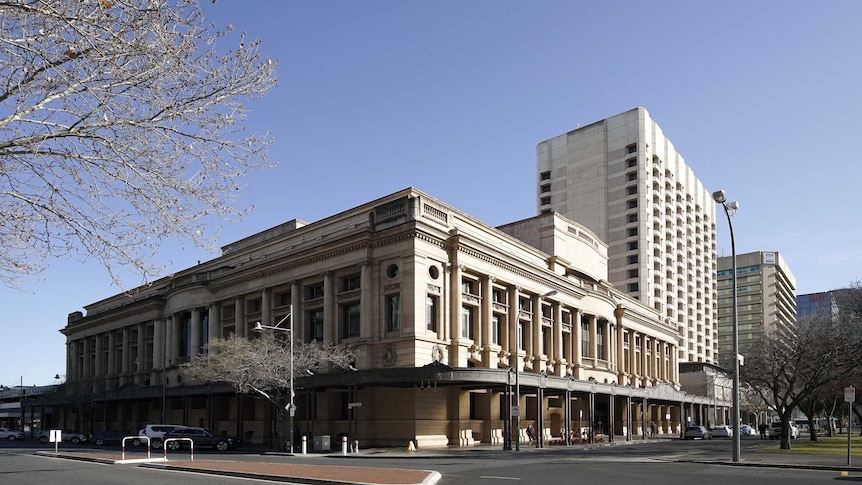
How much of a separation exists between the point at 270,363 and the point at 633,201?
79404mm

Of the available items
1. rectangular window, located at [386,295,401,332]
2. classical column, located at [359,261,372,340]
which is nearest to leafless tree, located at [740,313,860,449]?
rectangular window, located at [386,295,401,332]

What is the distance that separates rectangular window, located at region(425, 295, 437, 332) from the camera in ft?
174

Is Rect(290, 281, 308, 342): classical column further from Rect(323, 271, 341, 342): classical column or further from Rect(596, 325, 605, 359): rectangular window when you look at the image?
Rect(596, 325, 605, 359): rectangular window

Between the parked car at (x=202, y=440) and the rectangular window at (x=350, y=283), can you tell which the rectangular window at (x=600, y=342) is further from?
the parked car at (x=202, y=440)

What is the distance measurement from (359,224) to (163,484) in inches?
1483

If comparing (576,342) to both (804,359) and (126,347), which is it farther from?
(126,347)

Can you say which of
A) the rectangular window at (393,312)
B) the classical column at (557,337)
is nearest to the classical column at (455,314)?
the rectangular window at (393,312)

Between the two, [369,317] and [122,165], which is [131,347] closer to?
[369,317]

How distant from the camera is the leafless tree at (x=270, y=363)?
49656 mm

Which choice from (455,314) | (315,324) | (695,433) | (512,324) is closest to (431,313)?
(455,314)

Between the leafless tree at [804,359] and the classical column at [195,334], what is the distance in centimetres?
4811

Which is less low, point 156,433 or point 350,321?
point 350,321

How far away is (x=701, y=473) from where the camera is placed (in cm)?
2669

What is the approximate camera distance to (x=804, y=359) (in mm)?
47000
